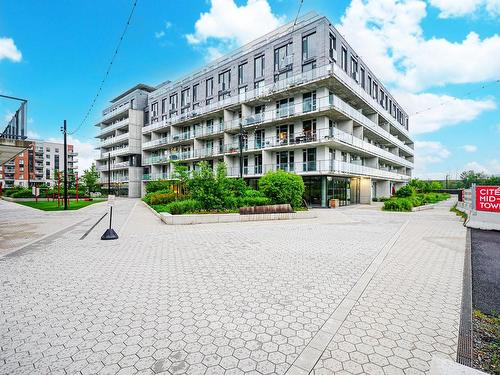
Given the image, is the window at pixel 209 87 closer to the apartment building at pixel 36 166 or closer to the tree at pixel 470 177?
the apartment building at pixel 36 166

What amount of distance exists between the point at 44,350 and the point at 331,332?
348 cm

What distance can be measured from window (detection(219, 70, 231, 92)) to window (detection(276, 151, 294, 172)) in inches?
509

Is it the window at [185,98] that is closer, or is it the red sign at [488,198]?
the red sign at [488,198]

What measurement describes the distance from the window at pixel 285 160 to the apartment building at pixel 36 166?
89.5 m

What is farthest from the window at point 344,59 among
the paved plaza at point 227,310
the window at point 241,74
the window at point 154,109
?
the window at point 154,109

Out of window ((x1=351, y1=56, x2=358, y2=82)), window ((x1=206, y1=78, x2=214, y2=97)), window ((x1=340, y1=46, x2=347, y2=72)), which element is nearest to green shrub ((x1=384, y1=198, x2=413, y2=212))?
window ((x1=340, y1=46, x2=347, y2=72))

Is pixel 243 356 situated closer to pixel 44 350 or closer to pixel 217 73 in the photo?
pixel 44 350

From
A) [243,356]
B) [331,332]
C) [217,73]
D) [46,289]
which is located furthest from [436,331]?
[217,73]

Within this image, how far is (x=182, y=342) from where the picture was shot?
9.80 feet

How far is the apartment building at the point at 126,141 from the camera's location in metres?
48.3

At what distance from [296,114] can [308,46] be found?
7.35m

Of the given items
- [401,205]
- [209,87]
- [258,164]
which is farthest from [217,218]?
[209,87]

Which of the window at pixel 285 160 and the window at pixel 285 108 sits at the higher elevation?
the window at pixel 285 108

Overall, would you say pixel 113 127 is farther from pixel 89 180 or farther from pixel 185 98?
pixel 185 98
